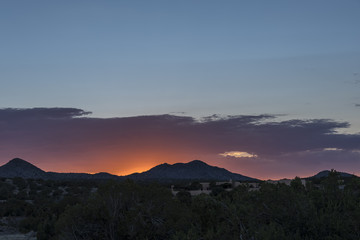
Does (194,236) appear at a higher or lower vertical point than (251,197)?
lower

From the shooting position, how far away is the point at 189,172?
13962 cm

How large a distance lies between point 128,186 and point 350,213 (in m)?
Answer: 7.60

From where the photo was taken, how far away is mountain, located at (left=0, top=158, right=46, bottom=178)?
362 feet

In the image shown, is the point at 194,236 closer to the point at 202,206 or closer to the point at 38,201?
the point at 202,206

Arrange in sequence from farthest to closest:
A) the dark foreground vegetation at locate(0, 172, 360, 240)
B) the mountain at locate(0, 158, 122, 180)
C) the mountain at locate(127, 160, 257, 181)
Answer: the mountain at locate(127, 160, 257, 181)
the mountain at locate(0, 158, 122, 180)
the dark foreground vegetation at locate(0, 172, 360, 240)

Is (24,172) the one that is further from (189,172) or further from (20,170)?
(189,172)

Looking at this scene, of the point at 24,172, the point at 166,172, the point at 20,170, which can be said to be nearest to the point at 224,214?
the point at 24,172

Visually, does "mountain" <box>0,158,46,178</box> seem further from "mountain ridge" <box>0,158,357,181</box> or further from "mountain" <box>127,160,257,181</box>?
"mountain" <box>127,160,257,181</box>

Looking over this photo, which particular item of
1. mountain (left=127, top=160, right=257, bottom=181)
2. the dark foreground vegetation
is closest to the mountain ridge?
mountain (left=127, top=160, right=257, bottom=181)

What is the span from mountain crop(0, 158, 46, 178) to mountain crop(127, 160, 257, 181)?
105 feet

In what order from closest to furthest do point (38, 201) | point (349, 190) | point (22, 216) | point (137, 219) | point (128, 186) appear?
point (349, 190) → point (137, 219) → point (128, 186) → point (22, 216) → point (38, 201)

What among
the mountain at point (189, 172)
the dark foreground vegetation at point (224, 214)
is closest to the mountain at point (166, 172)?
the mountain at point (189, 172)

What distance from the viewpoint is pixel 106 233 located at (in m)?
13.8

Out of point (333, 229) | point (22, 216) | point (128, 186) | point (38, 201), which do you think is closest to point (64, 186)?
point (38, 201)
